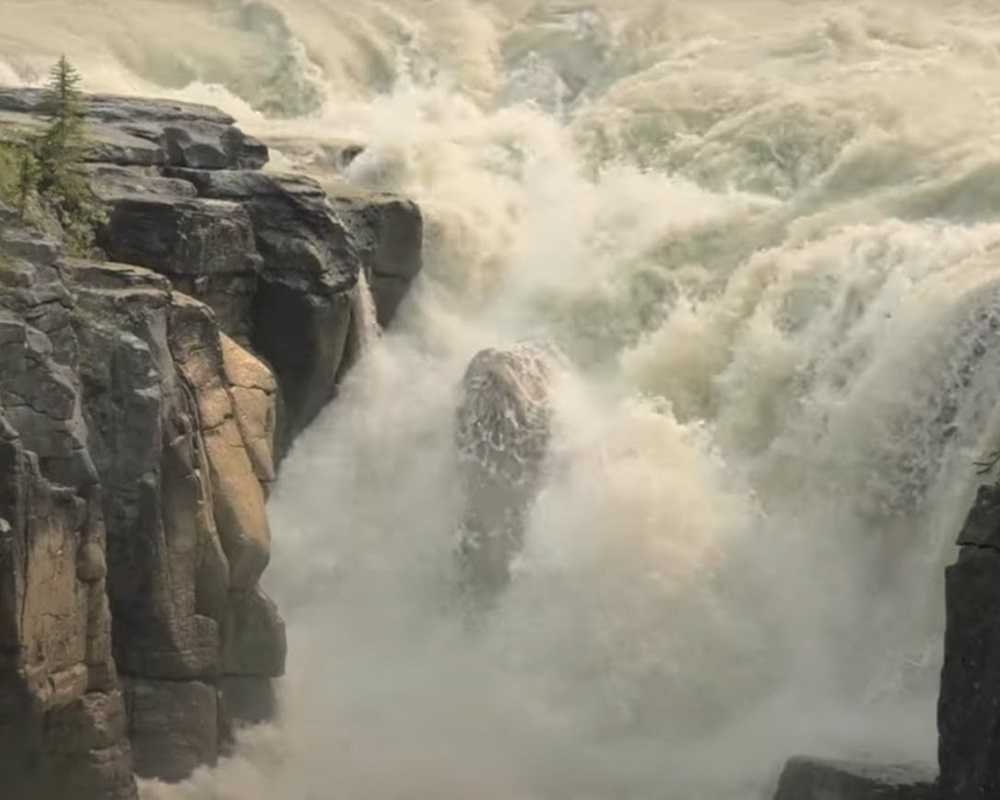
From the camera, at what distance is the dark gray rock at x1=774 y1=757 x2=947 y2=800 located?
1301 centimetres

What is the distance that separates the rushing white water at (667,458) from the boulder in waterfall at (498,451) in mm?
238

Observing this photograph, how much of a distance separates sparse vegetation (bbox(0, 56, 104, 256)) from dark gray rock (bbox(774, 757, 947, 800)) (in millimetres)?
6826

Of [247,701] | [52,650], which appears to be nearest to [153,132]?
[247,701]

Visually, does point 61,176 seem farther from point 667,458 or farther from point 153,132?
point 667,458

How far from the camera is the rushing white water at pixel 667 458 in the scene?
16.5 m

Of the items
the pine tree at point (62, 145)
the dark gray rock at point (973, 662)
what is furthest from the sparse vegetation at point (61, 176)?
the dark gray rock at point (973, 662)

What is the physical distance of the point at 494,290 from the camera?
21.5 meters

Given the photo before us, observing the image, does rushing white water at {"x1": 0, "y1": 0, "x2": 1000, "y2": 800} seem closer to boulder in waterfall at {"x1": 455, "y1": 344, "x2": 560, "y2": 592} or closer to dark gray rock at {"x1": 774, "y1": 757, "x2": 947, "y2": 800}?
boulder in waterfall at {"x1": 455, "y1": 344, "x2": 560, "y2": 592}

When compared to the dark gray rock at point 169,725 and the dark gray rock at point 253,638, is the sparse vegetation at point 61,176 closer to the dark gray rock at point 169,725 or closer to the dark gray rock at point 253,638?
the dark gray rock at point 253,638

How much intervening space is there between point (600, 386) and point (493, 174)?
4858mm

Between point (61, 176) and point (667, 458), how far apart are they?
615 cm

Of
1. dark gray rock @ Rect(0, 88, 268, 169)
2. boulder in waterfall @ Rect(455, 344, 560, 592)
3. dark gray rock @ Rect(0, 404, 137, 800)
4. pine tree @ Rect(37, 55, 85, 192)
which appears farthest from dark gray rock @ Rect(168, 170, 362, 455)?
dark gray rock @ Rect(0, 404, 137, 800)

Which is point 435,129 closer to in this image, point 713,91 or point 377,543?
point 713,91

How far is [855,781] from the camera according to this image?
43.3ft
